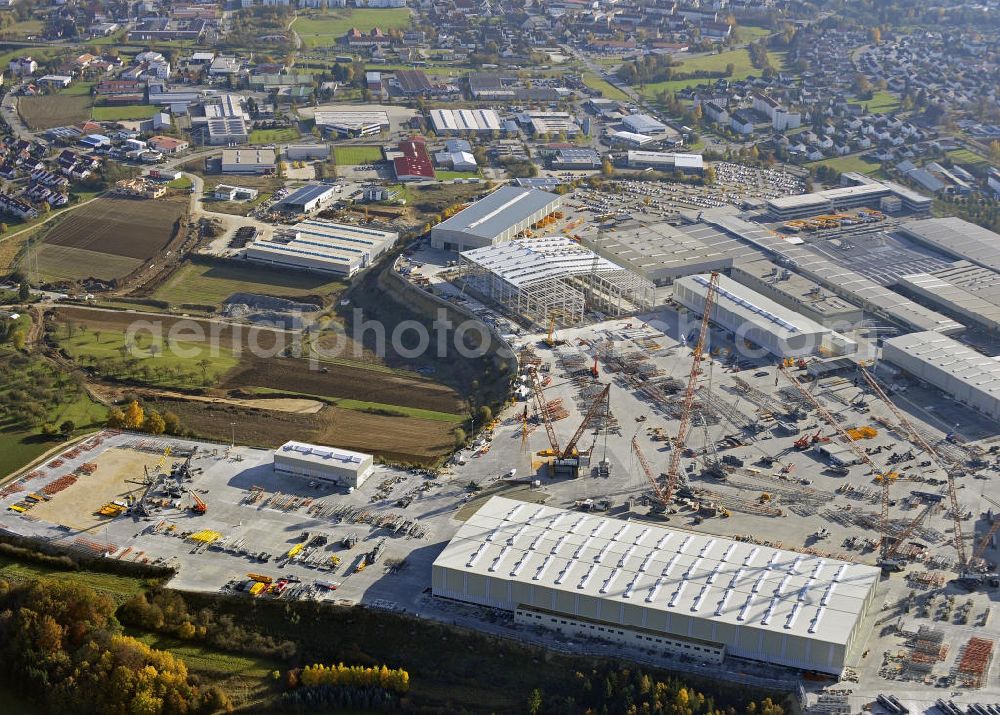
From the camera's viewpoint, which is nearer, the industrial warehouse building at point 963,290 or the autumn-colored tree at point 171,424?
the autumn-colored tree at point 171,424

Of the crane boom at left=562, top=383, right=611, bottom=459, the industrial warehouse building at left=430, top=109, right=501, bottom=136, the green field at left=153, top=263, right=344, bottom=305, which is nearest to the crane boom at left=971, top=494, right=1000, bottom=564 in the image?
the crane boom at left=562, top=383, right=611, bottom=459

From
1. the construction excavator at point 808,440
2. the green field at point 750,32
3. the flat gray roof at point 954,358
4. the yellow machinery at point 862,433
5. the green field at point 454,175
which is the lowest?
the construction excavator at point 808,440

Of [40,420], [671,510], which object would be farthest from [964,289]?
[40,420]

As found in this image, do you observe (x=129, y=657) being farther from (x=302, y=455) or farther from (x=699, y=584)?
(x=699, y=584)

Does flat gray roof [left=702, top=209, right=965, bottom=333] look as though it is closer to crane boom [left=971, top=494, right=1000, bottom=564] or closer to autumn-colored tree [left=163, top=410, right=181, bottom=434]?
crane boom [left=971, top=494, right=1000, bottom=564]

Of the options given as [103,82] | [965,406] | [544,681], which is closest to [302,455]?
[544,681]

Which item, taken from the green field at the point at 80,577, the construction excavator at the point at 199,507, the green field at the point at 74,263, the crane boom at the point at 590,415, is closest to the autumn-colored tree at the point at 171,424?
the construction excavator at the point at 199,507

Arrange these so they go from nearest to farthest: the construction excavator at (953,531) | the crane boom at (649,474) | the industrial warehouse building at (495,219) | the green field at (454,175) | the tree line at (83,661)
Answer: the tree line at (83,661) → the construction excavator at (953,531) → the crane boom at (649,474) → the industrial warehouse building at (495,219) → the green field at (454,175)

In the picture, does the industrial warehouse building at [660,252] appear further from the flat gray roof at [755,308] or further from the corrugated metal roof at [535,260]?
the flat gray roof at [755,308]
